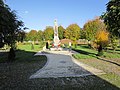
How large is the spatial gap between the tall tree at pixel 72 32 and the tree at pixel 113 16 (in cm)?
7512

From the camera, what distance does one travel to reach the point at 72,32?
99.9m

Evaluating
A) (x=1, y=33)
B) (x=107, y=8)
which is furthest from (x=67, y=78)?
(x=107, y=8)

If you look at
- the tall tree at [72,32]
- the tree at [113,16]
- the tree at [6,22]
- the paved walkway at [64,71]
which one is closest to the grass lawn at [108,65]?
the paved walkway at [64,71]

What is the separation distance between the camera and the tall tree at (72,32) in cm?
9819

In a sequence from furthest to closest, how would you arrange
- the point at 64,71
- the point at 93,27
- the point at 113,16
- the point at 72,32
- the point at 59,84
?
the point at 72,32 < the point at 93,27 < the point at 113,16 < the point at 64,71 < the point at 59,84

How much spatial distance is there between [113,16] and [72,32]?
261 ft

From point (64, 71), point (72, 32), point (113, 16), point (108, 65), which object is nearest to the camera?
point (64, 71)

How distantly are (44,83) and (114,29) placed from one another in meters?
12.4

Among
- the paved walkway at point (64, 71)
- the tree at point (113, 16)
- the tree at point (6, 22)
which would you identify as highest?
the tree at point (113, 16)

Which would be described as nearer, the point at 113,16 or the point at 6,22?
the point at 6,22

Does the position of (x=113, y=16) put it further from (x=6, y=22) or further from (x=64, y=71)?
(x=6, y=22)

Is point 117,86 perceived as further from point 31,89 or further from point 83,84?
point 31,89

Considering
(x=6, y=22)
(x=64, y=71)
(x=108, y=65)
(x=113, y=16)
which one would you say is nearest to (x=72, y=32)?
(x=113, y=16)

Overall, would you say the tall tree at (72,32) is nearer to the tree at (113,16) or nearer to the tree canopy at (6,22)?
the tree at (113,16)
